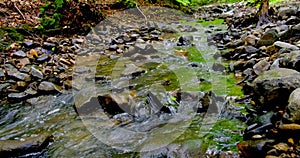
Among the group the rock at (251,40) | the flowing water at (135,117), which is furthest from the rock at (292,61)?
the rock at (251,40)

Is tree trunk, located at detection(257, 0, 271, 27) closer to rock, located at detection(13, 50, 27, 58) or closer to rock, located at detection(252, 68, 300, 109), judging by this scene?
rock, located at detection(252, 68, 300, 109)

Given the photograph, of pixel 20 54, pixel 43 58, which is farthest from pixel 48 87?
pixel 20 54

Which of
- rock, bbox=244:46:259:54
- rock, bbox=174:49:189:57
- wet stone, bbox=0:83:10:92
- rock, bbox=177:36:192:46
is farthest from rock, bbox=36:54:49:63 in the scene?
rock, bbox=244:46:259:54

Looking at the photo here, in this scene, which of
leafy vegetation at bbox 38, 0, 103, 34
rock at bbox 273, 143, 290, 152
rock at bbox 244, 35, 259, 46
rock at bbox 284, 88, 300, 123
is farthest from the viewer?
leafy vegetation at bbox 38, 0, 103, 34

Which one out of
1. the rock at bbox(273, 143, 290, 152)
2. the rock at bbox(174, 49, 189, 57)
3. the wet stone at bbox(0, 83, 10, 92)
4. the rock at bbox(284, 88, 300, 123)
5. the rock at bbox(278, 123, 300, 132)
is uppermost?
the rock at bbox(284, 88, 300, 123)

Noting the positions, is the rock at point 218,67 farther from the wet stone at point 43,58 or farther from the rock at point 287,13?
the rock at point 287,13

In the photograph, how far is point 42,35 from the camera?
707 centimetres

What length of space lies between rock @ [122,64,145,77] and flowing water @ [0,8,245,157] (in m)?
0.02

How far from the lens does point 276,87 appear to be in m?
3.27

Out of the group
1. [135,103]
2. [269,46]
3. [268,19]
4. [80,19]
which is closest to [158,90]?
[135,103]

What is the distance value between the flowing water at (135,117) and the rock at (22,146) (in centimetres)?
9

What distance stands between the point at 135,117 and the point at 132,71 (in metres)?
2.03

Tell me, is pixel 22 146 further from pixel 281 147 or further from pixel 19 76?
pixel 281 147

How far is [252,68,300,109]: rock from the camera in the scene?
125 inches
